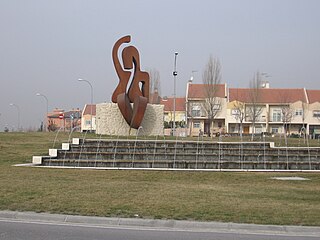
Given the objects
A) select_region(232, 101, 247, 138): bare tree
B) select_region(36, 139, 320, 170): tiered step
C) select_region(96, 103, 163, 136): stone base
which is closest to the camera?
select_region(36, 139, 320, 170): tiered step

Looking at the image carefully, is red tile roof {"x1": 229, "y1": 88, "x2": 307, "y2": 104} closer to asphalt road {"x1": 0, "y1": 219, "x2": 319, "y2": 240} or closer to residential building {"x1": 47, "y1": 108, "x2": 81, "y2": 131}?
residential building {"x1": 47, "y1": 108, "x2": 81, "y2": 131}

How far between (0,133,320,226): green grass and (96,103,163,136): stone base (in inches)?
763

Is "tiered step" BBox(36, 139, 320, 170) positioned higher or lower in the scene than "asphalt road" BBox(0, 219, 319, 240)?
higher

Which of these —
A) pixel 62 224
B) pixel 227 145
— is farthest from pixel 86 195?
pixel 227 145

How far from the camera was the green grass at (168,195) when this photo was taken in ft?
29.8

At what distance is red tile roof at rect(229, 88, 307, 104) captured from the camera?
239 feet

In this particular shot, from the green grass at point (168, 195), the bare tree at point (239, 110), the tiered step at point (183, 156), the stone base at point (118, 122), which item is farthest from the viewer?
the bare tree at point (239, 110)

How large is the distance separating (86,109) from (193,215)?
3364 inches

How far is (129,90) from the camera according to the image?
34500 millimetres

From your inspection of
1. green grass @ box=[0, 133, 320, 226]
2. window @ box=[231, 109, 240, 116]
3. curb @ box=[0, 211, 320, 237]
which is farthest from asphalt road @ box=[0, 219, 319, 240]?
window @ box=[231, 109, 240, 116]

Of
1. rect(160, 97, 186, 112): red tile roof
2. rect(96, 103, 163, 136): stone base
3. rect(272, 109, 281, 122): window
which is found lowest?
rect(96, 103, 163, 136): stone base

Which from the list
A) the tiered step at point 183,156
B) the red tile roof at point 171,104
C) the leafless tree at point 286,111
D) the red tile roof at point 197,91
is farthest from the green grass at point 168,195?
the red tile roof at point 171,104

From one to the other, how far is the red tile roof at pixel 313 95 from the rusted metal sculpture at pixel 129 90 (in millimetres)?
46491

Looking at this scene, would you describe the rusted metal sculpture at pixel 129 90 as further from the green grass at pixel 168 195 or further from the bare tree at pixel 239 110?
the bare tree at pixel 239 110
